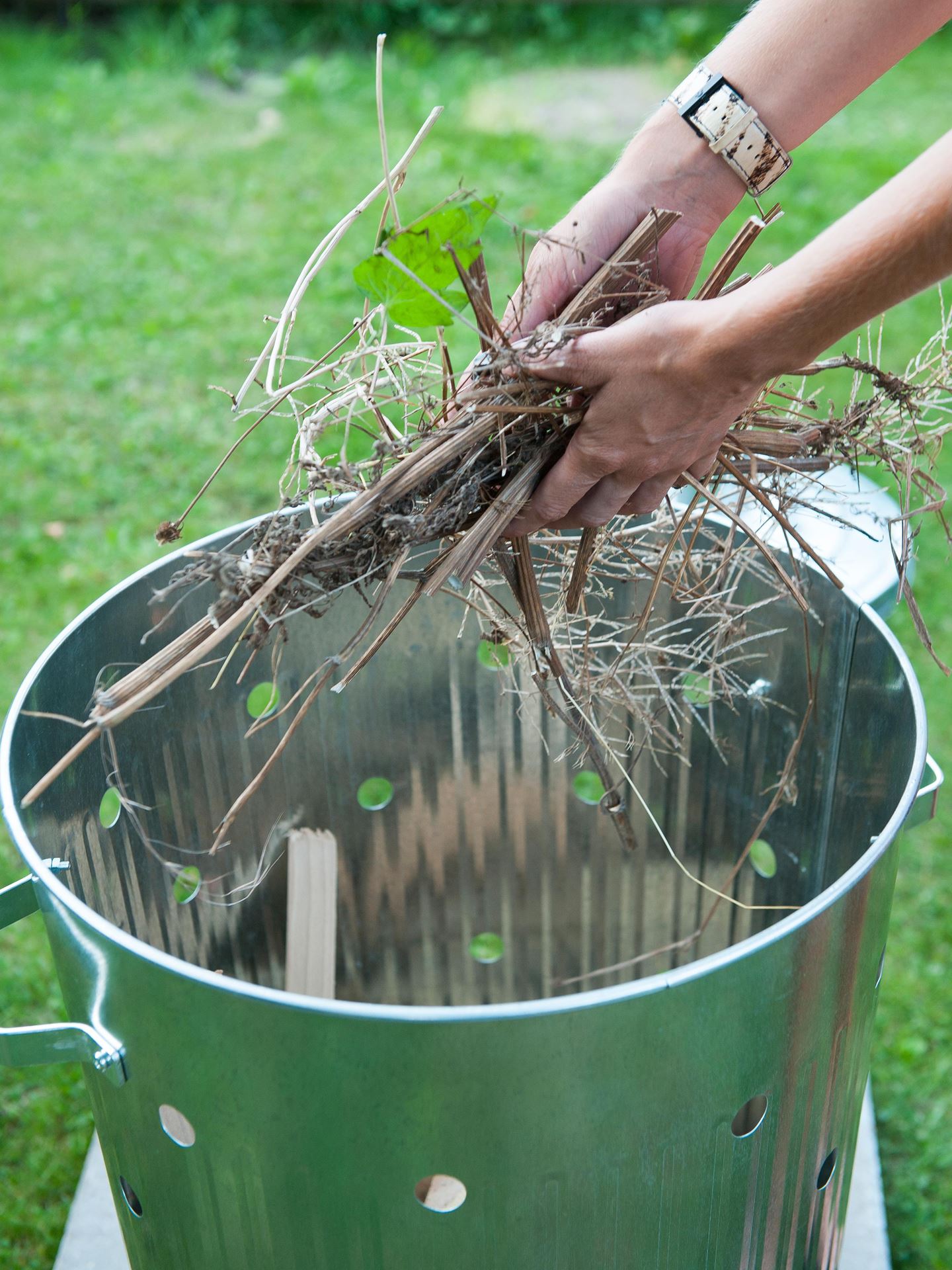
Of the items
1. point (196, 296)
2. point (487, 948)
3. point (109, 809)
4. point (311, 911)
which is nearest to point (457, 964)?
point (487, 948)

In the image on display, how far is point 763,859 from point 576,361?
0.81 m

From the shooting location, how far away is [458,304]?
1.09m

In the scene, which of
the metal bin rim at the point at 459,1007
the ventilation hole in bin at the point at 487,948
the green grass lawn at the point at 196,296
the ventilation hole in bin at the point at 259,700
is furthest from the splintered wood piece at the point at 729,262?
the green grass lawn at the point at 196,296

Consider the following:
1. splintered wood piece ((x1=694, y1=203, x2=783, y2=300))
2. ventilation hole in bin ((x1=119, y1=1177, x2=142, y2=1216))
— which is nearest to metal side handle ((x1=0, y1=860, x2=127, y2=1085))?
ventilation hole in bin ((x1=119, y1=1177, x2=142, y2=1216))

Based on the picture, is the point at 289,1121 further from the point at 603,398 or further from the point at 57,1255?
the point at 57,1255

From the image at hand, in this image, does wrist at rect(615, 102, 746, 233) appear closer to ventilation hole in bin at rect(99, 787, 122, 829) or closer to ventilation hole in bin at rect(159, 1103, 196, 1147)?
ventilation hole in bin at rect(99, 787, 122, 829)

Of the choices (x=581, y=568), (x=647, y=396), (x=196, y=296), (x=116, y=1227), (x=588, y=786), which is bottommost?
(x=116, y=1227)

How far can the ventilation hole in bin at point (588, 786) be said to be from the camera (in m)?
1.75

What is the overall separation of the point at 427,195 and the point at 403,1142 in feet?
11.4

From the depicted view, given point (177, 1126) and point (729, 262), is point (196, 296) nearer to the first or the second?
point (729, 262)

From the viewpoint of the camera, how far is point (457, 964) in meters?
1.74

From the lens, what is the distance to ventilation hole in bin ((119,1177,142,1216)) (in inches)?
43.4

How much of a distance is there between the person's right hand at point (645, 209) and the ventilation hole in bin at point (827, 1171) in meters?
0.80

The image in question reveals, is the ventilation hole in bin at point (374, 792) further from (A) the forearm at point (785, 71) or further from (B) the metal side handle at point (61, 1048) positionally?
(A) the forearm at point (785, 71)
